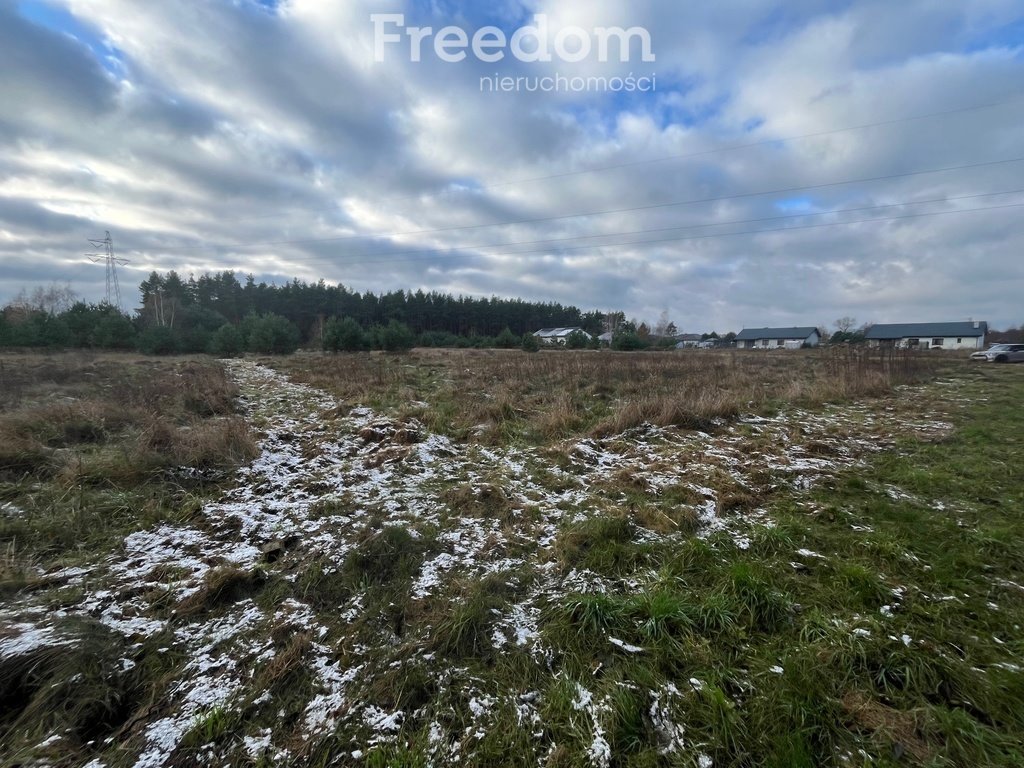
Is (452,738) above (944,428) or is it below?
below

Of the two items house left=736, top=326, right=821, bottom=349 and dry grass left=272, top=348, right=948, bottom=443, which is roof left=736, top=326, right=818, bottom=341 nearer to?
house left=736, top=326, right=821, bottom=349

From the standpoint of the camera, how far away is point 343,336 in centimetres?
2638

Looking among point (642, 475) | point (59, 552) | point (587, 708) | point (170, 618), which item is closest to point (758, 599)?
point (587, 708)

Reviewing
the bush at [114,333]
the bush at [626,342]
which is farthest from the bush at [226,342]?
the bush at [626,342]

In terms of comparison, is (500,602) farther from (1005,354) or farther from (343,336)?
(1005,354)

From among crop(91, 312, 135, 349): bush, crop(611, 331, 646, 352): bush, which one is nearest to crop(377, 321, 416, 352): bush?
crop(91, 312, 135, 349): bush

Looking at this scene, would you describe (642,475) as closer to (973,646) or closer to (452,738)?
(973,646)

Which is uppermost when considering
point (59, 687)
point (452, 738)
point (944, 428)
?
point (944, 428)

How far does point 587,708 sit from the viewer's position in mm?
2062

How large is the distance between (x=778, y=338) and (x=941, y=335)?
21.0m

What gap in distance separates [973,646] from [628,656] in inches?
81.1

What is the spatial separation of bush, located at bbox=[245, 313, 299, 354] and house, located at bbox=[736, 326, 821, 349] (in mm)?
71980

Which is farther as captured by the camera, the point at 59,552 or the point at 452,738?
the point at 59,552

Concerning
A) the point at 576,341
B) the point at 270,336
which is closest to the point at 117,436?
the point at 270,336
